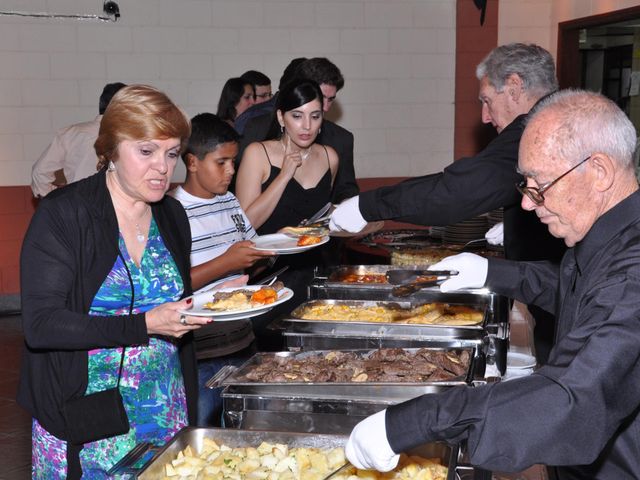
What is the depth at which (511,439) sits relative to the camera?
1.37 metres

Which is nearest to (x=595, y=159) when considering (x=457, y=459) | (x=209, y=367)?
(x=457, y=459)

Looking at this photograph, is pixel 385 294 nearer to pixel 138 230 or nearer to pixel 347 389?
pixel 347 389

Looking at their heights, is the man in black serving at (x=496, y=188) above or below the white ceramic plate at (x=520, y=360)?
above

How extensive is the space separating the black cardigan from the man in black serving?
102 centimetres

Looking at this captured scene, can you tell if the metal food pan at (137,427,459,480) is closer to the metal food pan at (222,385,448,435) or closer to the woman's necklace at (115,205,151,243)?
the metal food pan at (222,385,448,435)

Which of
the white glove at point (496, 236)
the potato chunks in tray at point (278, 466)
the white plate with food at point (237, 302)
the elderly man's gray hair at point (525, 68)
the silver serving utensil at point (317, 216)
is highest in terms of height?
the elderly man's gray hair at point (525, 68)

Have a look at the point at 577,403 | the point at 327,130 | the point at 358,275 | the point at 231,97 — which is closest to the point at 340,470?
the point at 577,403

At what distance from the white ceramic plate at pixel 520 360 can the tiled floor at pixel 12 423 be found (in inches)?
92.6

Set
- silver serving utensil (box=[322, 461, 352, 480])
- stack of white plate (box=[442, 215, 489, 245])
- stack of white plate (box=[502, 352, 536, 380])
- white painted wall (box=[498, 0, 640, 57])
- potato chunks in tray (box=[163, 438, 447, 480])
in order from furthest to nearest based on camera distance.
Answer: white painted wall (box=[498, 0, 640, 57]) < stack of white plate (box=[442, 215, 489, 245]) < stack of white plate (box=[502, 352, 536, 380]) < potato chunks in tray (box=[163, 438, 447, 480]) < silver serving utensil (box=[322, 461, 352, 480])

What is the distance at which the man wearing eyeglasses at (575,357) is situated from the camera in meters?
1.35

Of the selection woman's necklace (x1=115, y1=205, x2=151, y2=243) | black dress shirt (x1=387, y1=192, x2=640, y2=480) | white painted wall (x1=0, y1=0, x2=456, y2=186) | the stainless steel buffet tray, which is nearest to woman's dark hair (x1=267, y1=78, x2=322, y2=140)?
the stainless steel buffet tray

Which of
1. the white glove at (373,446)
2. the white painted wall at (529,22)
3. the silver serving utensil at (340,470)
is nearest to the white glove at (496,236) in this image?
the silver serving utensil at (340,470)

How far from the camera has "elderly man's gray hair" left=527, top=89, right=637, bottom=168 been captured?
1502 millimetres

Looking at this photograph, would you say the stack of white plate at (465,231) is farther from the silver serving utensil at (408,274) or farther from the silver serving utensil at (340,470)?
the silver serving utensil at (340,470)
